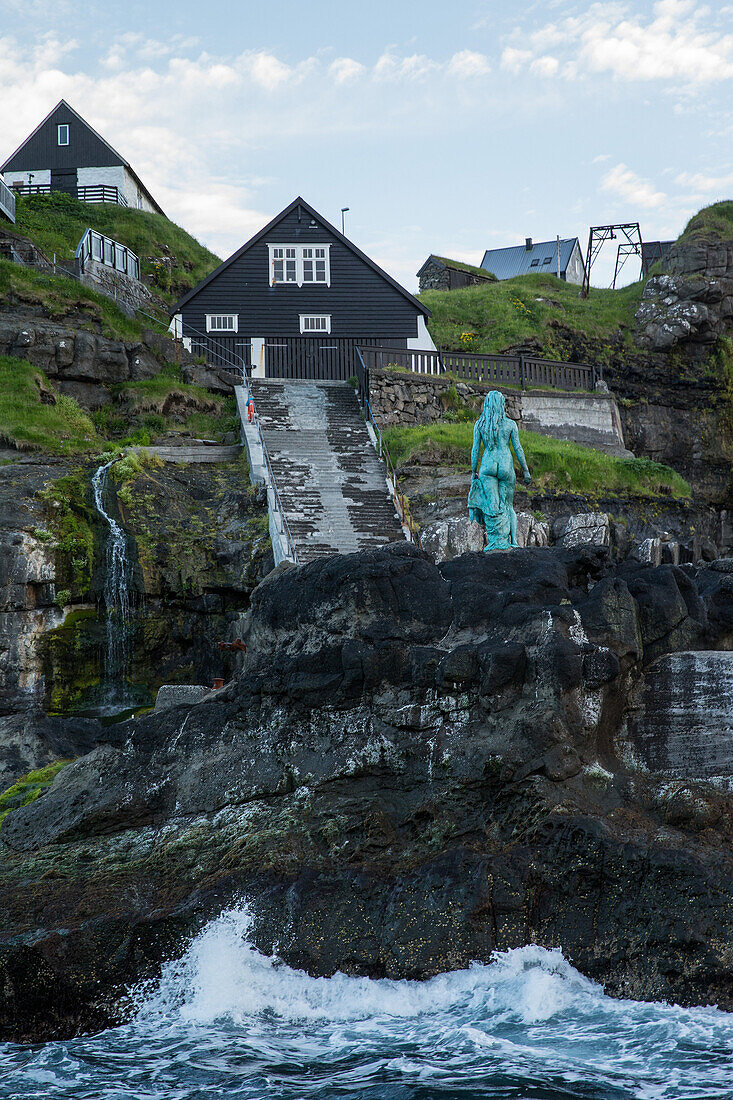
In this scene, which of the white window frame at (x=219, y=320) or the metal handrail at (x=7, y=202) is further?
the metal handrail at (x=7, y=202)

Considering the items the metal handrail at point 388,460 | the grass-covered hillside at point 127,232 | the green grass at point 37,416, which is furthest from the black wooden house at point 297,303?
the grass-covered hillside at point 127,232

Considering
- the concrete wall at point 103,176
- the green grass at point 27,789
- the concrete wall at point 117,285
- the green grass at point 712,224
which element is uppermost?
the concrete wall at point 103,176

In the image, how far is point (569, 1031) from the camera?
25.9ft

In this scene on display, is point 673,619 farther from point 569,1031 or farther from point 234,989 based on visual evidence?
A: point 234,989

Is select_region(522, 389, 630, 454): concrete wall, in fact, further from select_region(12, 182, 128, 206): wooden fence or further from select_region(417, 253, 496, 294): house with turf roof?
select_region(12, 182, 128, 206): wooden fence

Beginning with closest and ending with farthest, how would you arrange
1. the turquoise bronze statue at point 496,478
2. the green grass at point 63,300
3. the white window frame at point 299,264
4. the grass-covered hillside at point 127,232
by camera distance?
the turquoise bronze statue at point 496,478 → the green grass at point 63,300 → the white window frame at point 299,264 → the grass-covered hillside at point 127,232

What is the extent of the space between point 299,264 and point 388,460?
40.0ft

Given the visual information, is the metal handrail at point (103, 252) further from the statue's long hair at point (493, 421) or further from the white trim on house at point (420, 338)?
the statue's long hair at point (493, 421)

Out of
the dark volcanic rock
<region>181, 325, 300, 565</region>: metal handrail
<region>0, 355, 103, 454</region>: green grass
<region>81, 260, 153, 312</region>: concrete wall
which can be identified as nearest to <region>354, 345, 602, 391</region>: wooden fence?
<region>181, 325, 300, 565</region>: metal handrail

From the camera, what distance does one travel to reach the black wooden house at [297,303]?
32.7 m

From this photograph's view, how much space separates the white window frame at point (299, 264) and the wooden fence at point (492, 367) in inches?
199

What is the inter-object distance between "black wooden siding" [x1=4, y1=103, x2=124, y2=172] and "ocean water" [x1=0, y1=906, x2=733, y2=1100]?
46148 mm

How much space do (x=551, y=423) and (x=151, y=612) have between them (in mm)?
14776

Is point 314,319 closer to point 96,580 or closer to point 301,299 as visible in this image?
point 301,299
